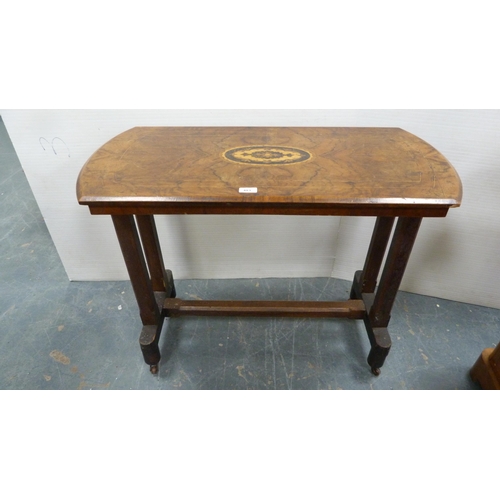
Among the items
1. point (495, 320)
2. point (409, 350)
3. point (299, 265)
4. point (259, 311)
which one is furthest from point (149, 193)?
point (495, 320)

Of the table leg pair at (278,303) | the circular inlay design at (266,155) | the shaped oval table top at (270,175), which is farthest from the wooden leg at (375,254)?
the circular inlay design at (266,155)

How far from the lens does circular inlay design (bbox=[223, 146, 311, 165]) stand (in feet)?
3.74

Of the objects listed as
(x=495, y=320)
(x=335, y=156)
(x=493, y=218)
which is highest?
(x=335, y=156)

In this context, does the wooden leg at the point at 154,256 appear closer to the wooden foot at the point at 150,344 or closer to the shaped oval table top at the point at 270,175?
the wooden foot at the point at 150,344

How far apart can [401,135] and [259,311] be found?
94 centimetres

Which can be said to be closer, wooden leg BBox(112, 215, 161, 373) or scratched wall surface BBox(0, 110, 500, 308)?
wooden leg BBox(112, 215, 161, 373)

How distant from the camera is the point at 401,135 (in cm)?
130

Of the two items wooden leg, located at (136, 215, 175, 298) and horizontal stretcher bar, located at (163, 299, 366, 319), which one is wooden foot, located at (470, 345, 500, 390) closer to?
horizontal stretcher bar, located at (163, 299, 366, 319)

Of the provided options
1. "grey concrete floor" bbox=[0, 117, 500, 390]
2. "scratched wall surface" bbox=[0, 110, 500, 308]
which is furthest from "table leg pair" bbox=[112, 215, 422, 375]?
"scratched wall surface" bbox=[0, 110, 500, 308]

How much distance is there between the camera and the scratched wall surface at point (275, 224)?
1.48m

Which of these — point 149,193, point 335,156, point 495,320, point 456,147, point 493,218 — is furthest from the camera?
point 495,320

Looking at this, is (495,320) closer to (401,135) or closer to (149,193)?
(401,135)

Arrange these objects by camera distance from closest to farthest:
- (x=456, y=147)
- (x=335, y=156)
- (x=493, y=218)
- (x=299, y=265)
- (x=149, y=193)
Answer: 1. (x=149, y=193)
2. (x=335, y=156)
3. (x=456, y=147)
4. (x=493, y=218)
5. (x=299, y=265)

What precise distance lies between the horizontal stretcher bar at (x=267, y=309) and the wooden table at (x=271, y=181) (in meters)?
0.11
